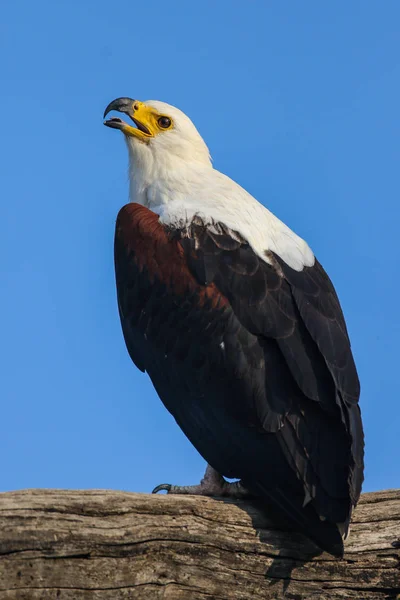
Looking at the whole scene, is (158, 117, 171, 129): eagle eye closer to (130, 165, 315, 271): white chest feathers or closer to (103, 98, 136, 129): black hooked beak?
(103, 98, 136, 129): black hooked beak

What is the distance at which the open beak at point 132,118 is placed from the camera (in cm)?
802

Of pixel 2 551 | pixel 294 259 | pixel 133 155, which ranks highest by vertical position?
pixel 133 155

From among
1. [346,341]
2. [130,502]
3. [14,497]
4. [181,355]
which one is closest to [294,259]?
[346,341]

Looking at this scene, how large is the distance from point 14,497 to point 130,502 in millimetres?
701

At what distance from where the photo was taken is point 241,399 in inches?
233

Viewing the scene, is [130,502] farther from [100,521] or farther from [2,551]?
[2,551]

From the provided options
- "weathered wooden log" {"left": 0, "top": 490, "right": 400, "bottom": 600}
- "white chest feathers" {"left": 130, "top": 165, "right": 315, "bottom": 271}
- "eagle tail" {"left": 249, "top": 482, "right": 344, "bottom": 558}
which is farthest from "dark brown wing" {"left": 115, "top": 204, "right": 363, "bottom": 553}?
"weathered wooden log" {"left": 0, "top": 490, "right": 400, "bottom": 600}

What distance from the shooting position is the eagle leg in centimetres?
614

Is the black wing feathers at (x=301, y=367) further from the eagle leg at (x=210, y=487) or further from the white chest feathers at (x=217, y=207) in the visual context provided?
A: the eagle leg at (x=210, y=487)

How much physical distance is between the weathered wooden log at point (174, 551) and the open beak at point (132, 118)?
3.75m

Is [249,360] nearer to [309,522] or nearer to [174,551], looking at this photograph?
[309,522]

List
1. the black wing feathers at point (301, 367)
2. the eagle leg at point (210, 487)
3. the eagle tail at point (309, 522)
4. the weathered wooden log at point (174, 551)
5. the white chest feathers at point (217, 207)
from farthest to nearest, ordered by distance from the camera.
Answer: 1. the white chest feathers at point (217, 207)
2. the eagle leg at point (210, 487)
3. the black wing feathers at point (301, 367)
4. the eagle tail at point (309, 522)
5. the weathered wooden log at point (174, 551)

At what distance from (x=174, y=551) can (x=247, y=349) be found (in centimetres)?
147

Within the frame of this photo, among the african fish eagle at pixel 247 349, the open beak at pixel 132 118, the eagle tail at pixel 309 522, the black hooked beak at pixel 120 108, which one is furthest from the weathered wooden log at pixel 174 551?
the black hooked beak at pixel 120 108
